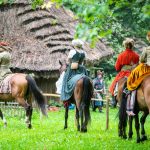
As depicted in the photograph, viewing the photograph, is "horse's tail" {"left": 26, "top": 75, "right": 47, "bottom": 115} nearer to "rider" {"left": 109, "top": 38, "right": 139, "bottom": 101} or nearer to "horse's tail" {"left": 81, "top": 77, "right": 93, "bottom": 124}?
"horse's tail" {"left": 81, "top": 77, "right": 93, "bottom": 124}

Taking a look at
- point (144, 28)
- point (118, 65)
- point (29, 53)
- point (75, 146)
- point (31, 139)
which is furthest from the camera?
point (144, 28)

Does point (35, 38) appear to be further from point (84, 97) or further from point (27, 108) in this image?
point (84, 97)

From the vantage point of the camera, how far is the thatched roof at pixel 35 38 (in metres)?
24.2

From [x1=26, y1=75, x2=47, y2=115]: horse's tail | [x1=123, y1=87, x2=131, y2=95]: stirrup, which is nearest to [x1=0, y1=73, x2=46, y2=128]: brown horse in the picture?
[x1=26, y1=75, x2=47, y2=115]: horse's tail

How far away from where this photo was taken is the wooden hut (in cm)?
→ 2422

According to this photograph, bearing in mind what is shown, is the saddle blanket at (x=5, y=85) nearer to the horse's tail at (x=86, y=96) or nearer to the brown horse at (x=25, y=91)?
the brown horse at (x=25, y=91)

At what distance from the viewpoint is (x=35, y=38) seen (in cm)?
2570

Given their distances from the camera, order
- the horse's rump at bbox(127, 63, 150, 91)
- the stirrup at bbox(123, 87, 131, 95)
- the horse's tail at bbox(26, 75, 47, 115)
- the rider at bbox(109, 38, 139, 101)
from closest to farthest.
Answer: the horse's rump at bbox(127, 63, 150, 91)
the stirrup at bbox(123, 87, 131, 95)
the rider at bbox(109, 38, 139, 101)
the horse's tail at bbox(26, 75, 47, 115)

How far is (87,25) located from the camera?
17.7 ft

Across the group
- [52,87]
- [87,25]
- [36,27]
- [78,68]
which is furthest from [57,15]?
[87,25]

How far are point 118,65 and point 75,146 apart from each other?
291cm

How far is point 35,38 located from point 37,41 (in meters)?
0.23

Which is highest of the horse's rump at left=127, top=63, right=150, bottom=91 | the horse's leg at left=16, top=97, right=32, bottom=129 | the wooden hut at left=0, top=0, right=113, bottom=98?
the wooden hut at left=0, top=0, right=113, bottom=98

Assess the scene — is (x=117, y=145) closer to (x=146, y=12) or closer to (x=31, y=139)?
(x=31, y=139)
